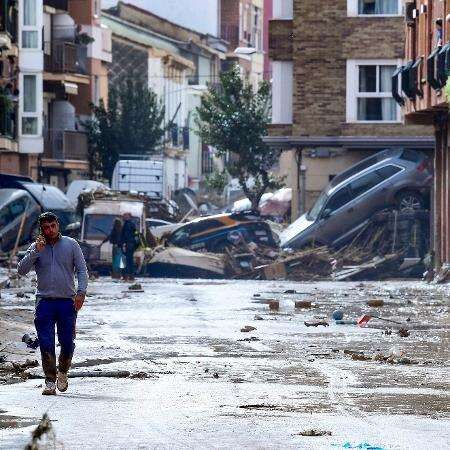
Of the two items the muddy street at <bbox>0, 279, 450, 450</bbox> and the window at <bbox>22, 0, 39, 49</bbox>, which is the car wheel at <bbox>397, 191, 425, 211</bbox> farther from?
the window at <bbox>22, 0, 39, 49</bbox>

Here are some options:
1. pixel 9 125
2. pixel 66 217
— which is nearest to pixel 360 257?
pixel 66 217

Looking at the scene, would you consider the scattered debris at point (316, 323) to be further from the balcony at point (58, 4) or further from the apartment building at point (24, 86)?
the balcony at point (58, 4)

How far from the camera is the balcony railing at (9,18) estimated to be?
2392 inches

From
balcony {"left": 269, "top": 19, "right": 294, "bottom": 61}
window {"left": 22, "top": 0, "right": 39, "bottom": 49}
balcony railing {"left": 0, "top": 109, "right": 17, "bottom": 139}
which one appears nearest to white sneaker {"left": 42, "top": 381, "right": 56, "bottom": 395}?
balcony {"left": 269, "top": 19, "right": 294, "bottom": 61}

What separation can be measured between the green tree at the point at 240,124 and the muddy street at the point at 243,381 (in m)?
40.3

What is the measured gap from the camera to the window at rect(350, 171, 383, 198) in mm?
48312

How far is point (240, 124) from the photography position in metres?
71.3

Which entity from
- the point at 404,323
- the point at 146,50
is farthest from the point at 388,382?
the point at 146,50

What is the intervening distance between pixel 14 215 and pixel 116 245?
26.0 feet

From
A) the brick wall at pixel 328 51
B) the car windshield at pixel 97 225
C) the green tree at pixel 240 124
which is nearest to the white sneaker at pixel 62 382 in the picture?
the car windshield at pixel 97 225

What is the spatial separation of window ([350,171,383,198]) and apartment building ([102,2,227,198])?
36.0m

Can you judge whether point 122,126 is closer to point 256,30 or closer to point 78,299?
point 256,30

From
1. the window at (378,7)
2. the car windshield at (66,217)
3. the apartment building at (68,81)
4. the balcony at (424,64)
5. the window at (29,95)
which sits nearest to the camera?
the balcony at (424,64)

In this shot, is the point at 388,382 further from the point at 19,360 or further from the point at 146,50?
the point at 146,50
